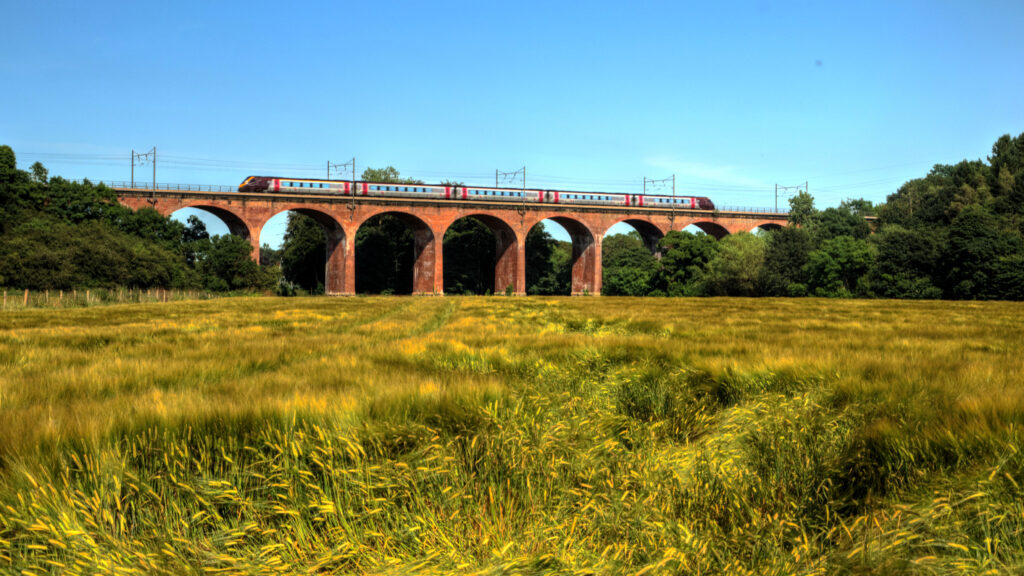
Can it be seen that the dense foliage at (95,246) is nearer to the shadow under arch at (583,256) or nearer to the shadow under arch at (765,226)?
the shadow under arch at (583,256)

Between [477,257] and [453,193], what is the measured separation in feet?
39.7

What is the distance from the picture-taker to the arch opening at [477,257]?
223 feet

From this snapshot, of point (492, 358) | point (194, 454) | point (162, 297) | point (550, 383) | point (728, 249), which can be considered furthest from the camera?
point (728, 249)

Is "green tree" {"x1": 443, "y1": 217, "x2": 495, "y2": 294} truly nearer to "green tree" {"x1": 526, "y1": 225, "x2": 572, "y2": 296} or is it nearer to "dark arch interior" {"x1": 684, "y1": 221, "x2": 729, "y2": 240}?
"green tree" {"x1": 526, "y1": 225, "x2": 572, "y2": 296}

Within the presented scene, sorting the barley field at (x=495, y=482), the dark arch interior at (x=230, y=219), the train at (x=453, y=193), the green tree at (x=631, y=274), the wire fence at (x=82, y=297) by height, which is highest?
the train at (x=453, y=193)

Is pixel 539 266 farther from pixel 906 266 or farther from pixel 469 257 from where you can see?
pixel 906 266

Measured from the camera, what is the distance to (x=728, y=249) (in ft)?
197

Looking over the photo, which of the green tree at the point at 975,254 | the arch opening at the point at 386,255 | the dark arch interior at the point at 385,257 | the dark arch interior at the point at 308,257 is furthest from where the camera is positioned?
the dark arch interior at the point at 308,257

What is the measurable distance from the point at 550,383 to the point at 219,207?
59.2m

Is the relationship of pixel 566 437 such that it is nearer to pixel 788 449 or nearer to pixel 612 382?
pixel 788 449

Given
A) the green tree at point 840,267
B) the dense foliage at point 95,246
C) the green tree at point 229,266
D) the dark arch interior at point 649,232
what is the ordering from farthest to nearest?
the dark arch interior at point 649,232, the green tree at point 229,266, the green tree at point 840,267, the dense foliage at point 95,246

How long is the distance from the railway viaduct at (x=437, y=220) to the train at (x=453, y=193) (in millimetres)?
816

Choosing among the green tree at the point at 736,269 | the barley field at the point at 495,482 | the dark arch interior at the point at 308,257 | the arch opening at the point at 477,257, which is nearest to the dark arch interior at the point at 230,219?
the dark arch interior at the point at 308,257

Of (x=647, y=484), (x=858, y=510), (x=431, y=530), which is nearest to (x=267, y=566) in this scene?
(x=431, y=530)
